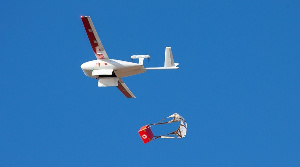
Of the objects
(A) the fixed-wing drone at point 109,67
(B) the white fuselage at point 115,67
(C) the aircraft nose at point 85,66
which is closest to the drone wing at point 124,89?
(A) the fixed-wing drone at point 109,67

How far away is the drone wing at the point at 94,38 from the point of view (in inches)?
2520

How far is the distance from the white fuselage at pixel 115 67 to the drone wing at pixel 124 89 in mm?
5045

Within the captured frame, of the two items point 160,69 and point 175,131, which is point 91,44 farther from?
point 175,131

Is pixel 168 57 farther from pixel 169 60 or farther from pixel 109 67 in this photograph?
pixel 109 67

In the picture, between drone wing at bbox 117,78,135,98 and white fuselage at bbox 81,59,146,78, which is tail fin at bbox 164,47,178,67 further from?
drone wing at bbox 117,78,135,98

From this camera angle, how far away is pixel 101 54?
66500 millimetres

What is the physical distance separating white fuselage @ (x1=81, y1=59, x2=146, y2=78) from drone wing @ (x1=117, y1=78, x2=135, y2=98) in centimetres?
505

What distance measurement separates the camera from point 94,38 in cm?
6519

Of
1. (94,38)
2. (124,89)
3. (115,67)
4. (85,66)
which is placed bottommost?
(115,67)

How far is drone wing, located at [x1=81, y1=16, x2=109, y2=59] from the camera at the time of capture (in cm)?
6400

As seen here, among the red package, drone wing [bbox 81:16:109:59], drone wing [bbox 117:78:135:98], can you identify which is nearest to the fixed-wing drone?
drone wing [bbox 81:16:109:59]

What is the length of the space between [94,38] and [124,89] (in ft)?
38.2

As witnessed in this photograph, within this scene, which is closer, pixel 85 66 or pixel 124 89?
pixel 85 66

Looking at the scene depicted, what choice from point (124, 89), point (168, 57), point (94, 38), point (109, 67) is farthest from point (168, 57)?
point (124, 89)
